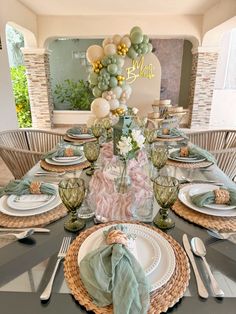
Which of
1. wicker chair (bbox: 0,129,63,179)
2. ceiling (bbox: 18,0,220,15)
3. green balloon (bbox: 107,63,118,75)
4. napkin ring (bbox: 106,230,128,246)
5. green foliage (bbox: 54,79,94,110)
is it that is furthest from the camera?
green foliage (bbox: 54,79,94,110)

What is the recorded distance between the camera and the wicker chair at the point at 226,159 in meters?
1.69

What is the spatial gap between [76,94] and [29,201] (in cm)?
633

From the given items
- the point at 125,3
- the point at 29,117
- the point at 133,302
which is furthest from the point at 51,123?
the point at 133,302

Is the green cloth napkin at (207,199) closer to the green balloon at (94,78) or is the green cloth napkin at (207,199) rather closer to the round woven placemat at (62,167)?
the round woven placemat at (62,167)

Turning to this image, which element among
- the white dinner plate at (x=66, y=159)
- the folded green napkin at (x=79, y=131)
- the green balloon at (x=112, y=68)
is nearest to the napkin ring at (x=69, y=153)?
the white dinner plate at (x=66, y=159)

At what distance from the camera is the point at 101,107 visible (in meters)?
2.33

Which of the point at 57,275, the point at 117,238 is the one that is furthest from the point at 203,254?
the point at 57,275

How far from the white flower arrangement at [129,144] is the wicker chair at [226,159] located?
0.82m

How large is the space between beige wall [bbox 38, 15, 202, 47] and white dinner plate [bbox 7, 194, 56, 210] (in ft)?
17.2

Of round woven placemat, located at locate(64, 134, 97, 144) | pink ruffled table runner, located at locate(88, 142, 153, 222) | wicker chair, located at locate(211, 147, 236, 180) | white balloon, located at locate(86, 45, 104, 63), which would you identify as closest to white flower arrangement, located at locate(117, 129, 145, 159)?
pink ruffled table runner, located at locate(88, 142, 153, 222)

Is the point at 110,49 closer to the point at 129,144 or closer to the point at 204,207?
the point at 129,144

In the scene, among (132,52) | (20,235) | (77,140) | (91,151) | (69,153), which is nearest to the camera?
(20,235)

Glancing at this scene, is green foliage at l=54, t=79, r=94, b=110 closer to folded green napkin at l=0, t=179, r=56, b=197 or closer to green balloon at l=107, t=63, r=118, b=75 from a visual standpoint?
green balloon at l=107, t=63, r=118, b=75

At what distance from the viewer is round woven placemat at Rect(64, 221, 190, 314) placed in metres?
0.58
